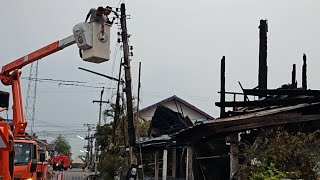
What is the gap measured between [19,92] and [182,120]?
41.6 feet

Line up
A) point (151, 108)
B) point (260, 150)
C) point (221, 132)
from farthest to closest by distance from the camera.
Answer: point (151, 108), point (221, 132), point (260, 150)

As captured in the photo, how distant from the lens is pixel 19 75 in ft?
45.2

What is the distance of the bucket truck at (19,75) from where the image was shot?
9609mm

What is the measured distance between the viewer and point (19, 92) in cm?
1402

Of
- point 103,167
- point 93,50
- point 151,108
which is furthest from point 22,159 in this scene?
point 151,108

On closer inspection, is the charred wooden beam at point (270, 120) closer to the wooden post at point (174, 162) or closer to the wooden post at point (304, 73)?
the wooden post at point (304, 73)

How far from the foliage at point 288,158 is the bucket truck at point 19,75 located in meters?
4.32

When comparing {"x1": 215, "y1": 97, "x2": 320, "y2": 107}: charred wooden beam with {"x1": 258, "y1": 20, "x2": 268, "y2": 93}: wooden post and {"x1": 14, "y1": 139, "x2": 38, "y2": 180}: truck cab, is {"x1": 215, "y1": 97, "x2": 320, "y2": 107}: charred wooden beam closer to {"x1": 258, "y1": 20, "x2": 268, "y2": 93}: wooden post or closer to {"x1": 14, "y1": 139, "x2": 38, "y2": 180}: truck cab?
{"x1": 14, "y1": 139, "x2": 38, "y2": 180}: truck cab

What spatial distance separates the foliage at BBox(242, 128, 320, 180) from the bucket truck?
4.32 m

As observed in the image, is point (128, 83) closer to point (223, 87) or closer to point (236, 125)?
point (223, 87)

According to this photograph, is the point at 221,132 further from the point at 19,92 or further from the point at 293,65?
the point at 293,65

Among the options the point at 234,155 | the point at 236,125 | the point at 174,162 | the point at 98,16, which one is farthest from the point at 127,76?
the point at 98,16

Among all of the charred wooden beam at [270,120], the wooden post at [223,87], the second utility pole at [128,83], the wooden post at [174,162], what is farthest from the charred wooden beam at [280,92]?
the wooden post at [174,162]

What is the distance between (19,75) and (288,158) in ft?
24.7
